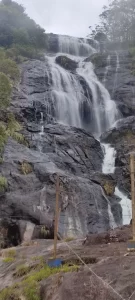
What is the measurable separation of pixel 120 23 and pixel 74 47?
796 cm

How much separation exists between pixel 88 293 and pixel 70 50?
42.7 meters

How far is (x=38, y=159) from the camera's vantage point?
64.8ft

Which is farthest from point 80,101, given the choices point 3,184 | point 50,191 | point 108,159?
point 3,184

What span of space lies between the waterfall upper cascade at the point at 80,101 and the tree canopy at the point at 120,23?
575 inches

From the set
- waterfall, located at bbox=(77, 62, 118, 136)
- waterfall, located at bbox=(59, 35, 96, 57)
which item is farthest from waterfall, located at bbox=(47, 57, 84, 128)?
waterfall, located at bbox=(59, 35, 96, 57)

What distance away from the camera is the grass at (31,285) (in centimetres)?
842

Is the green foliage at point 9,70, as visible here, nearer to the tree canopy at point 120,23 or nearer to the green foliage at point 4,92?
the green foliage at point 4,92

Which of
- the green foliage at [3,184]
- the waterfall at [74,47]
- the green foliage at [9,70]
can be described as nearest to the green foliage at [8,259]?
the green foliage at [3,184]

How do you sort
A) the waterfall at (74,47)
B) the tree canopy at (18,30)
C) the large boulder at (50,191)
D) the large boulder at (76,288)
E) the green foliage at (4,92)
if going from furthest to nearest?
the waterfall at (74,47), the tree canopy at (18,30), the green foliage at (4,92), the large boulder at (50,191), the large boulder at (76,288)

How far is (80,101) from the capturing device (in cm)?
3134

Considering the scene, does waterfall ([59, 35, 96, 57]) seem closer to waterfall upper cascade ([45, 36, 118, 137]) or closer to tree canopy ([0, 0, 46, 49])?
tree canopy ([0, 0, 46, 49])

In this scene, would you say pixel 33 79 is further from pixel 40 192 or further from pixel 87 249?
pixel 87 249

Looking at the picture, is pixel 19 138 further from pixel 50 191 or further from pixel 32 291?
pixel 32 291

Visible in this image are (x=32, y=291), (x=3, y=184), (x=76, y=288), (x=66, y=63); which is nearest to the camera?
(x=76, y=288)
